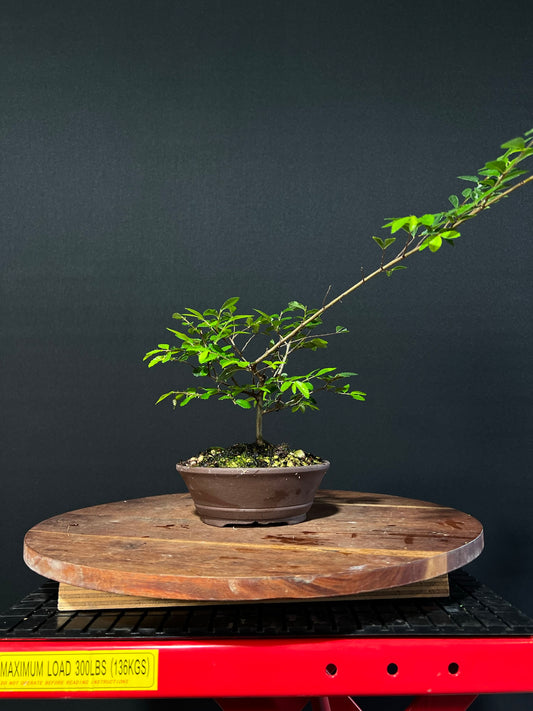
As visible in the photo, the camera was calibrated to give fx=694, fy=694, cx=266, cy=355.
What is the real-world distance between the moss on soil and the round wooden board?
11 centimetres

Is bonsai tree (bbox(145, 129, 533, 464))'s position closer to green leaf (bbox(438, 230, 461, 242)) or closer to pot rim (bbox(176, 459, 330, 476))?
green leaf (bbox(438, 230, 461, 242))

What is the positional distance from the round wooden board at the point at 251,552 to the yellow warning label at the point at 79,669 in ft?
0.32

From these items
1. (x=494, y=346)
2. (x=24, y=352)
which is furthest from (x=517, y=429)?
(x=24, y=352)

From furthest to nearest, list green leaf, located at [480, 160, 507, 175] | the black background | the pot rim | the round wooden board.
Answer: the black background → the pot rim → green leaf, located at [480, 160, 507, 175] → the round wooden board

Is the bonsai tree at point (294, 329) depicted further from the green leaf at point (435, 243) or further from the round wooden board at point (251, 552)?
the round wooden board at point (251, 552)

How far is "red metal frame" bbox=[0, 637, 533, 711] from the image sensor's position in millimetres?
942

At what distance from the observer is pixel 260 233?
238 centimetres

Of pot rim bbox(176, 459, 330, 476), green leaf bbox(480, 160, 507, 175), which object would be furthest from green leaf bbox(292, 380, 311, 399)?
green leaf bbox(480, 160, 507, 175)

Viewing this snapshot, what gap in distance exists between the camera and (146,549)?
3.46ft

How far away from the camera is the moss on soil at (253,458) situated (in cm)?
127

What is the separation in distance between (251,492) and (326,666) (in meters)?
0.35

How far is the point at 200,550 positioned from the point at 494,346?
160 cm

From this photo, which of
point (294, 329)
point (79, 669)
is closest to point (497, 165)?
point (294, 329)

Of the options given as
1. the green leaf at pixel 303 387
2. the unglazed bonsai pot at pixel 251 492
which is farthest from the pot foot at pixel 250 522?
the green leaf at pixel 303 387
